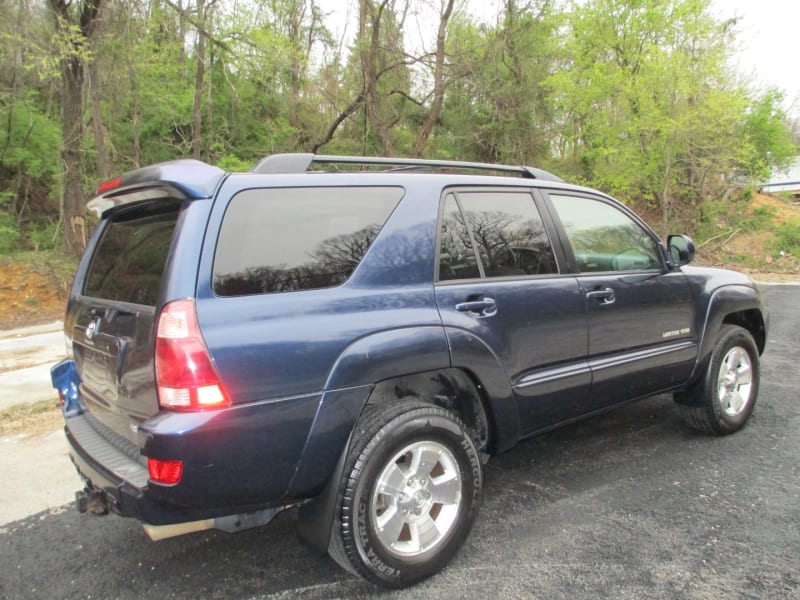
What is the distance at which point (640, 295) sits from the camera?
11.2 ft

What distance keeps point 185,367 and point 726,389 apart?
3.72 metres

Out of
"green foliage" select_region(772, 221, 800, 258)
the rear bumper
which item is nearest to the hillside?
"green foliage" select_region(772, 221, 800, 258)

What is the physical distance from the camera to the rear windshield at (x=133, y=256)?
226 centimetres

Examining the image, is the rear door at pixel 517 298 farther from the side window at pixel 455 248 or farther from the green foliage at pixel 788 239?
the green foliage at pixel 788 239

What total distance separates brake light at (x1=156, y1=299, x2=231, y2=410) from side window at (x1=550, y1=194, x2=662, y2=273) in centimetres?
217

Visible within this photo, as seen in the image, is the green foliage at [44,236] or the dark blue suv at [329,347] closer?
the dark blue suv at [329,347]

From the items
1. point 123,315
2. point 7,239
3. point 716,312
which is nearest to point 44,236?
point 7,239

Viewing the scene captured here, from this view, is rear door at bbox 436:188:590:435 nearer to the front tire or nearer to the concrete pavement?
the front tire

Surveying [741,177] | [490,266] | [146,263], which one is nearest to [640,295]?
[490,266]

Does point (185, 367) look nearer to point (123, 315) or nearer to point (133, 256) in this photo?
point (123, 315)

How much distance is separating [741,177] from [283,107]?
55.7 ft

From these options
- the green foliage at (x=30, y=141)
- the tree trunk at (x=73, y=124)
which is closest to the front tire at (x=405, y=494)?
the tree trunk at (x=73, y=124)

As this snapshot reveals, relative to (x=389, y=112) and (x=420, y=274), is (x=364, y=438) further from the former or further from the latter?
(x=389, y=112)

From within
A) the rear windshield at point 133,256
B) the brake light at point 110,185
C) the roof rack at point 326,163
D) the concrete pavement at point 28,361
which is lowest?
the concrete pavement at point 28,361
